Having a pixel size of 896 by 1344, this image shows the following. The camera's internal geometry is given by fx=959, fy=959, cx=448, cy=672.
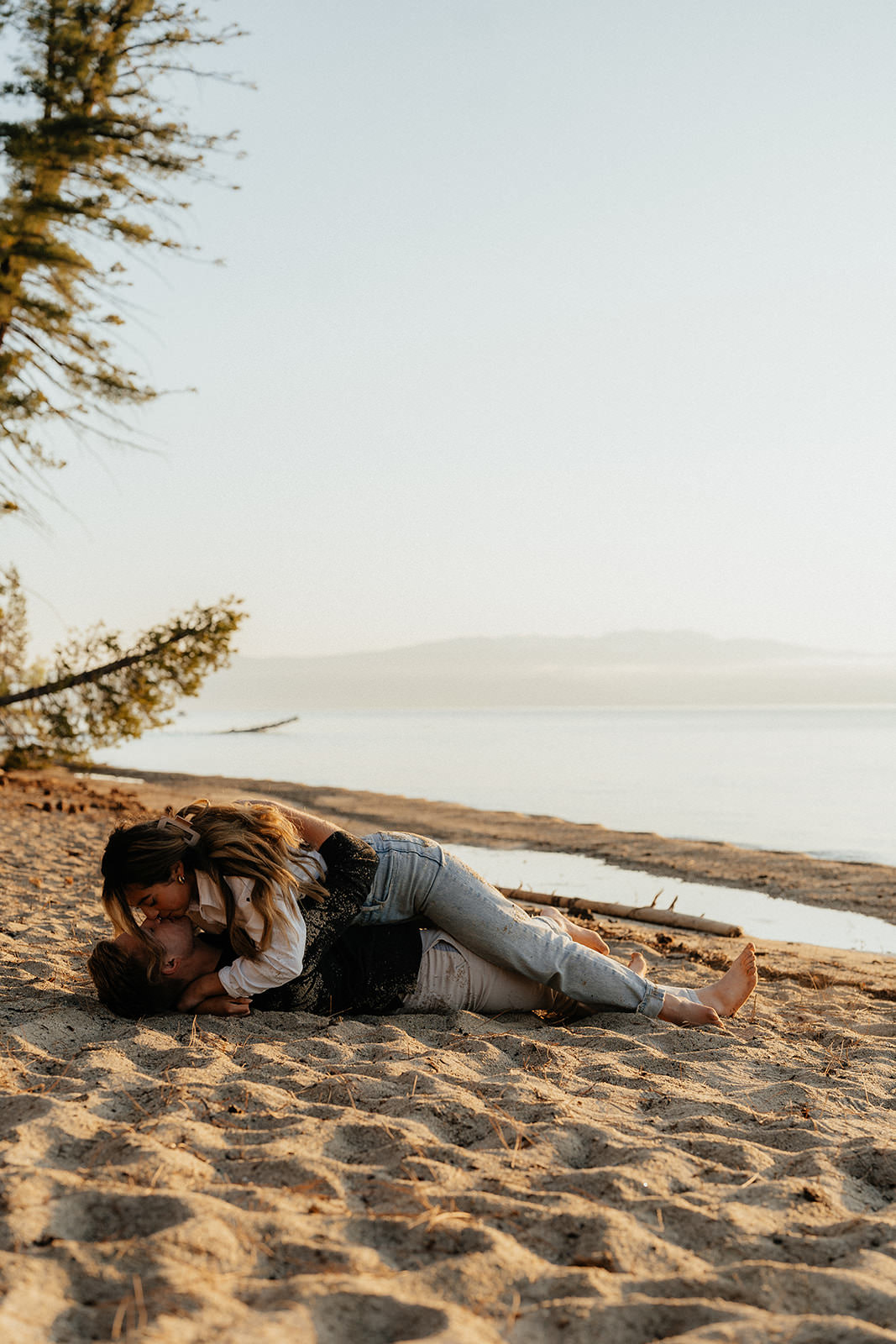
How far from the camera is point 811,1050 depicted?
166 inches

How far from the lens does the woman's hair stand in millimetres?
3605

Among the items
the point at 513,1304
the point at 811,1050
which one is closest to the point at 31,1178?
the point at 513,1304

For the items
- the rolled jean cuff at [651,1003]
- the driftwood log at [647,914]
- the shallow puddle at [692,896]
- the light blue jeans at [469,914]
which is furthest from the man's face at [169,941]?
the shallow puddle at [692,896]

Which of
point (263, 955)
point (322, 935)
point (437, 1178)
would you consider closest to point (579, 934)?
point (322, 935)

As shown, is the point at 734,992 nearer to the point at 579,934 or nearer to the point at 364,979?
→ the point at 579,934

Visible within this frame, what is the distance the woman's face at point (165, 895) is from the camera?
12.0 ft

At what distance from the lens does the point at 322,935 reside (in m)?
4.00

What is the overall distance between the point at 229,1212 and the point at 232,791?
1943cm

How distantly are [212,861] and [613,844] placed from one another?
1084 centimetres

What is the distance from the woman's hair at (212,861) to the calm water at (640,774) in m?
11.3

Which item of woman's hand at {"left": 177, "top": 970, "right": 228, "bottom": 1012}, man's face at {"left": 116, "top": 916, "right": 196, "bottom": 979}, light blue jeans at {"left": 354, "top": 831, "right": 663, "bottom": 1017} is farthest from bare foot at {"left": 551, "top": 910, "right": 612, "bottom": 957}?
man's face at {"left": 116, "top": 916, "right": 196, "bottom": 979}

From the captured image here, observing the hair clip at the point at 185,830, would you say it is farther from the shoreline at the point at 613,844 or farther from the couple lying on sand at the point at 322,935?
the shoreline at the point at 613,844

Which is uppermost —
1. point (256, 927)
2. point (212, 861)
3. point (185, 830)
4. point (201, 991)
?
point (185, 830)

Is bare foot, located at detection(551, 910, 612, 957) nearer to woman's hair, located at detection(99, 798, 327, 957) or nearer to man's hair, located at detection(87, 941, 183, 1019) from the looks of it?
woman's hair, located at detection(99, 798, 327, 957)
